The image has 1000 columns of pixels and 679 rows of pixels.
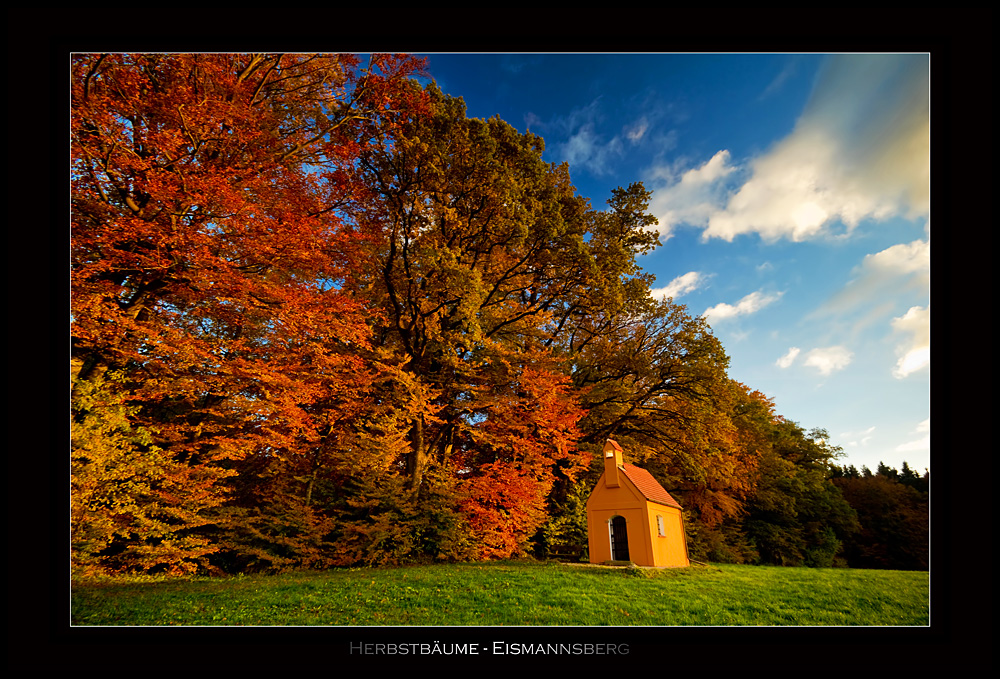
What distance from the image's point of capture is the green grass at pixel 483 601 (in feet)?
15.8

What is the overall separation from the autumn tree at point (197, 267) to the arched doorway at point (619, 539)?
26.7ft

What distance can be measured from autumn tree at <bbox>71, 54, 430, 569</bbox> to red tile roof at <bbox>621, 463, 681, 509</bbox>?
26.7 feet

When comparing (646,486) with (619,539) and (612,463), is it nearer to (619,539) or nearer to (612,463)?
(612,463)

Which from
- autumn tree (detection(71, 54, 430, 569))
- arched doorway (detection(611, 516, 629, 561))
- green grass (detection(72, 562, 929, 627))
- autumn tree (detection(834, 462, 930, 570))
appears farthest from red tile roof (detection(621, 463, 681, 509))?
autumn tree (detection(71, 54, 430, 569))

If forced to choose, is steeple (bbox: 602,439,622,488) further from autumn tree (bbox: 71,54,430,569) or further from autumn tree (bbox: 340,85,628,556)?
autumn tree (bbox: 71,54,430,569)

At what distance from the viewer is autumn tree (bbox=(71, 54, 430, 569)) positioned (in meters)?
5.79

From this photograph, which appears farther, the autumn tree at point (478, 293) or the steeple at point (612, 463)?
the steeple at point (612, 463)

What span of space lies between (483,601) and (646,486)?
7.72 metres

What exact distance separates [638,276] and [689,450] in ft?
22.4

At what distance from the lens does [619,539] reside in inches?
447

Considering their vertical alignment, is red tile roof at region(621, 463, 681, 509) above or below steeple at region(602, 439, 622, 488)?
below
